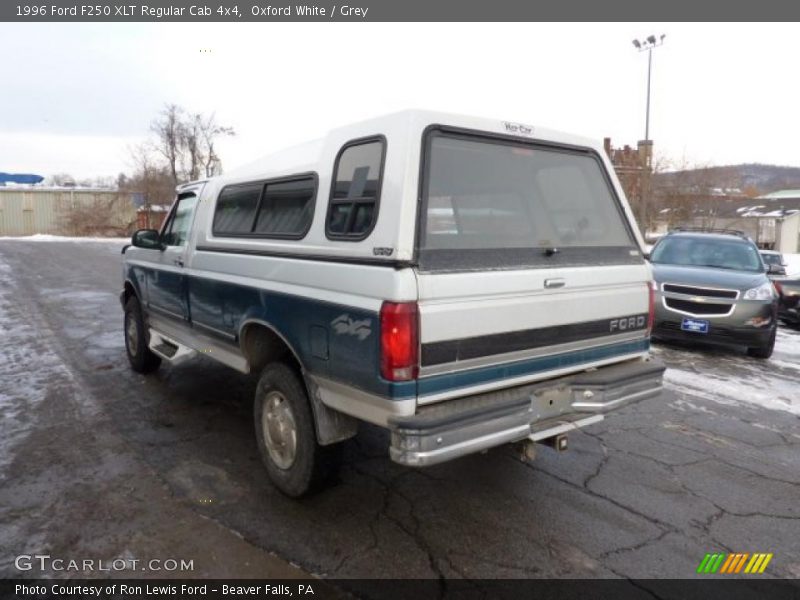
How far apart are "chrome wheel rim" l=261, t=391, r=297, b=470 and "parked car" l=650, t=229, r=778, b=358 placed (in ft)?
19.9

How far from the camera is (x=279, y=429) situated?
3.62 metres

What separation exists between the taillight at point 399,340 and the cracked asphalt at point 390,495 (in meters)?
1.07

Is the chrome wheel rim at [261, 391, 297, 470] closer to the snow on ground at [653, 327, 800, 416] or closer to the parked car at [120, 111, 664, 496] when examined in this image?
the parked car at [120, 111, 664, 496]

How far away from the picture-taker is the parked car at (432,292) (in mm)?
2742

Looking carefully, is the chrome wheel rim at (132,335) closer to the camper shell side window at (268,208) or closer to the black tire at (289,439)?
the camper shell side window at (268,208)

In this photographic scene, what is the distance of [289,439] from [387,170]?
177cm

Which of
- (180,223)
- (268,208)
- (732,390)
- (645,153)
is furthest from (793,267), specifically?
(268,208)

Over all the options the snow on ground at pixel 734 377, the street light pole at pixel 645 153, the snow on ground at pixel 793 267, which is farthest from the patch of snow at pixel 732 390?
the street light pole at pixel 645 153

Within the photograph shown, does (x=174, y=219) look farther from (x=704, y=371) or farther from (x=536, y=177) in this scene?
(x=704, y=371)

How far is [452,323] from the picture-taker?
9.12 feet

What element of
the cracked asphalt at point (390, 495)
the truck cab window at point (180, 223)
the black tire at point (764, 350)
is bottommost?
the cracked asphalt at point (390, 495)

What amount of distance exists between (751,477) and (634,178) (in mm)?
28401

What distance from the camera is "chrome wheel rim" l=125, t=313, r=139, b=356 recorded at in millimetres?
6352

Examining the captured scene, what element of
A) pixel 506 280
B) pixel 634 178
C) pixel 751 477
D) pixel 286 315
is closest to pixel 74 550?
pixel 286 315
